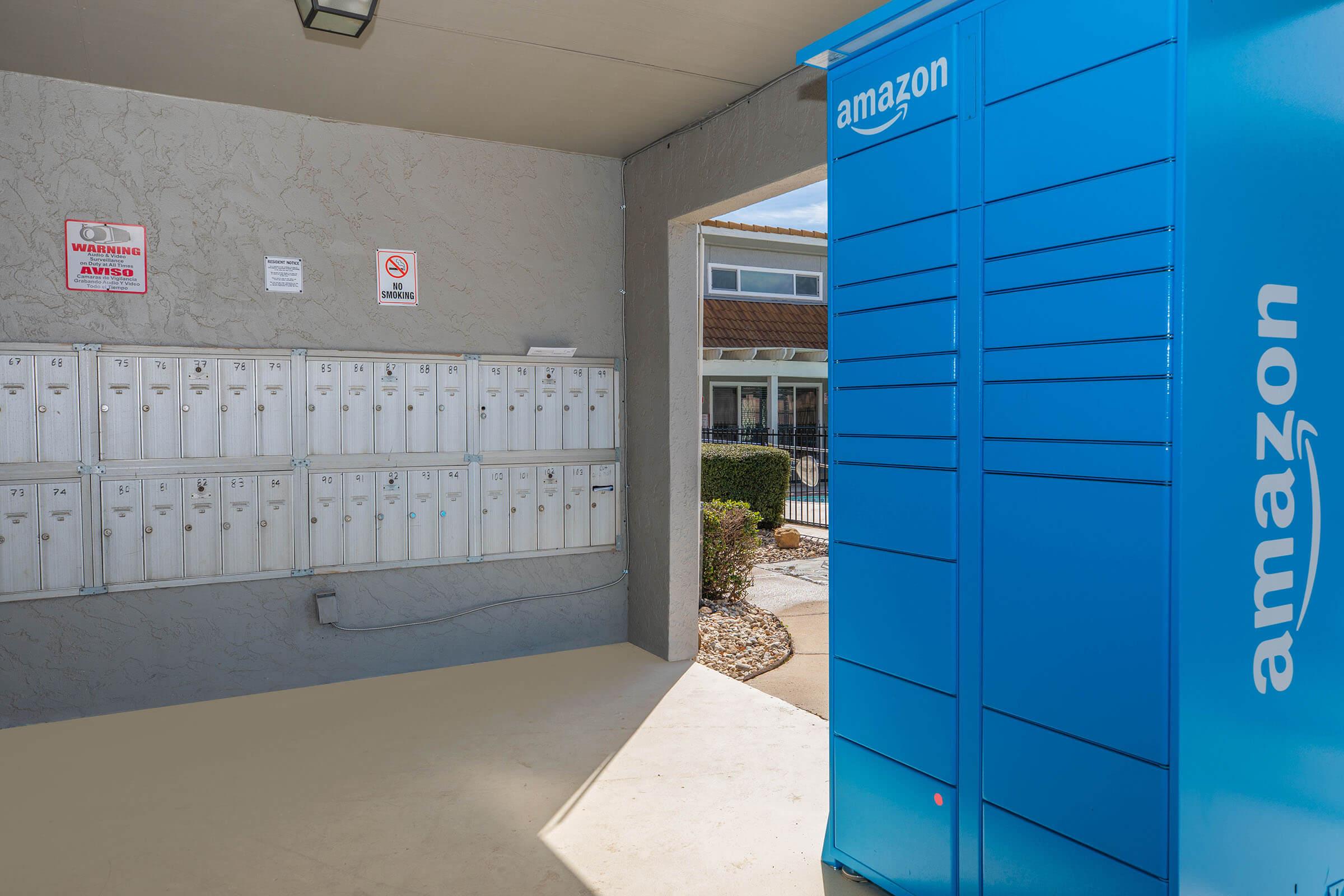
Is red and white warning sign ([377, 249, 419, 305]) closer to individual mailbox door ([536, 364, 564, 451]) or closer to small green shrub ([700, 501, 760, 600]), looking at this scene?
individual mailbox door ([536, 364, 564, 451])

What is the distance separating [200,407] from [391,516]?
108 cm

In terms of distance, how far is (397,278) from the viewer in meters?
4.88

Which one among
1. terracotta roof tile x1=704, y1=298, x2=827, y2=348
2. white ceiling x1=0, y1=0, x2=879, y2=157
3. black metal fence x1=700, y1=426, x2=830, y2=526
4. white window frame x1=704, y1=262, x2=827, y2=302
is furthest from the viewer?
white window frame x1=704, y1=262, x2=827, y2=302

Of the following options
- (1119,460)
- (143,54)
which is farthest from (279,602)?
(1119,460)

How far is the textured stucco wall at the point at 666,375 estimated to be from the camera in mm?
4949

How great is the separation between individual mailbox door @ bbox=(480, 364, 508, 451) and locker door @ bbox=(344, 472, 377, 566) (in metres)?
0.65

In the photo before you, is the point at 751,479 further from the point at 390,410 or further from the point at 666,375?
the point at 390,410

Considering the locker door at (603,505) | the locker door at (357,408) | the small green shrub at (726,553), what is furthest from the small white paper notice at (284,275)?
the small green shrub at (726,553)

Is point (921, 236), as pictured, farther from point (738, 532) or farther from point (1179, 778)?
point (738, 532)

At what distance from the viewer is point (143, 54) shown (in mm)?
3812

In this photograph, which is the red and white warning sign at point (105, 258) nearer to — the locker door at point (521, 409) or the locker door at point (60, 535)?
the locker door at point (60, 535)

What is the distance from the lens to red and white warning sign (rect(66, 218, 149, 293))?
420cm

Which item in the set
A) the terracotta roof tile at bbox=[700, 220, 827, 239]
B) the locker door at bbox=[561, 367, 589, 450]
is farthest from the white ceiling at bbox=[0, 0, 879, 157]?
the terracotta roof tile at bbox=[700, 220, 827, 239]

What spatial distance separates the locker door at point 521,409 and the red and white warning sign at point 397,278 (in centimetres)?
67
